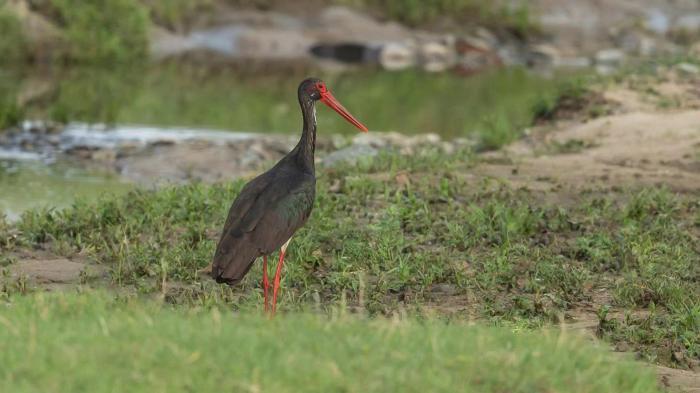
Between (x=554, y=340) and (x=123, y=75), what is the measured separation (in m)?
23.2

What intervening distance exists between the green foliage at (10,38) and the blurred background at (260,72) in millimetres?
31

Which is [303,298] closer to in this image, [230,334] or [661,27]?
[230,334]

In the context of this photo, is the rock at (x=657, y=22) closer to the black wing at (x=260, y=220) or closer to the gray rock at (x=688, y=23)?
the gray rock at (x=688, y=23)

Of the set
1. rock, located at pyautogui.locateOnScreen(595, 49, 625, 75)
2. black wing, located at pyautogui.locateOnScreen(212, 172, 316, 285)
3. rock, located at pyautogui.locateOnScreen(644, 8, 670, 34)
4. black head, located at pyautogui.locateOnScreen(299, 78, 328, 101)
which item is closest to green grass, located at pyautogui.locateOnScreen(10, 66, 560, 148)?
rock, located at pyautogui.locateOnScreen(595, 49, 625, 75)

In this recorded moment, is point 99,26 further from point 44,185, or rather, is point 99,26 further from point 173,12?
point 44,185

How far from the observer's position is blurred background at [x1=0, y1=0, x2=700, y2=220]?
18125 mm

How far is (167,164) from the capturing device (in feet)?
58.2

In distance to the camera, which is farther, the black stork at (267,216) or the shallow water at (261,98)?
the shallow water at (261,98)

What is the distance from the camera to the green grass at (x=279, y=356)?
5.21m

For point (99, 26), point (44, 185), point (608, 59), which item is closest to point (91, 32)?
point (99, 26)

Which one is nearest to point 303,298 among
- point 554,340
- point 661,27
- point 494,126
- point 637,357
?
point 637,357

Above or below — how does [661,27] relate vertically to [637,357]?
above

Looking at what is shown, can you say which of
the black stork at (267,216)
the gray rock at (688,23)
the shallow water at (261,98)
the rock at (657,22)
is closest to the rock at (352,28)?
the shallow water at (261,98)

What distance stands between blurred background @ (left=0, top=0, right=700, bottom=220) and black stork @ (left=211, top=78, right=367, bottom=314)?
18.3ft
